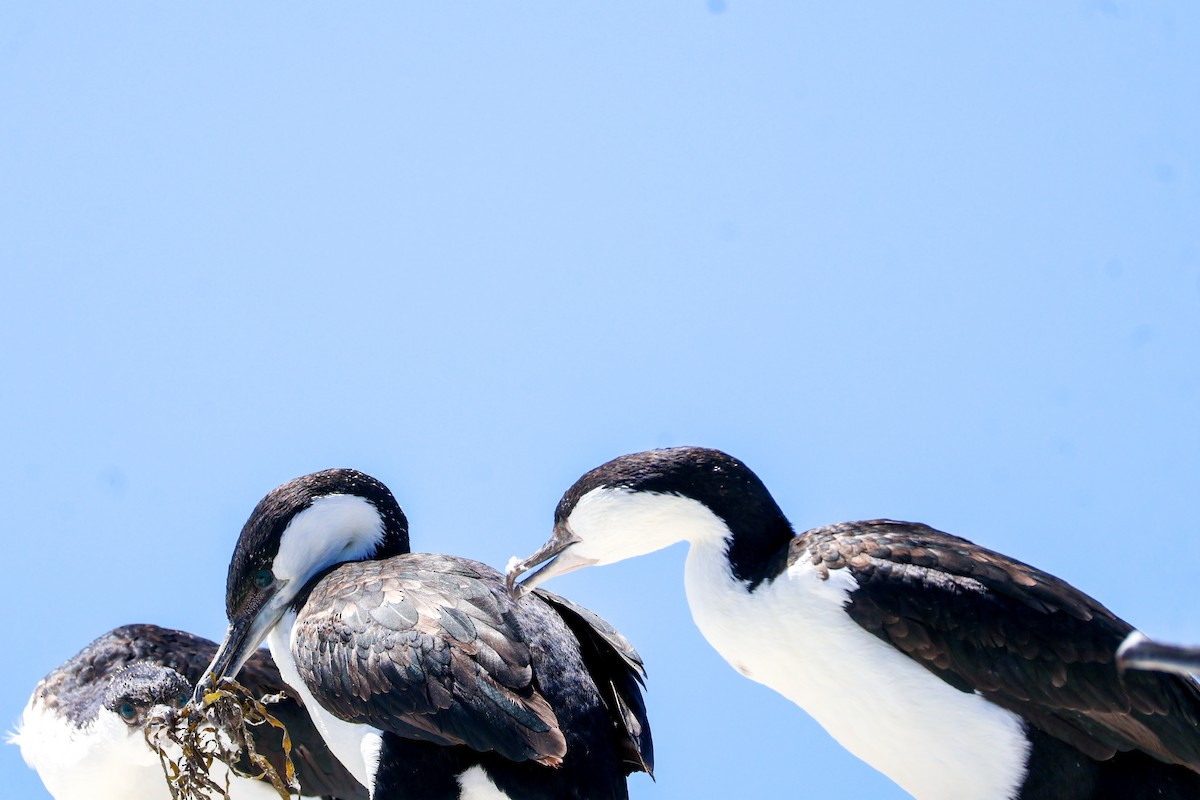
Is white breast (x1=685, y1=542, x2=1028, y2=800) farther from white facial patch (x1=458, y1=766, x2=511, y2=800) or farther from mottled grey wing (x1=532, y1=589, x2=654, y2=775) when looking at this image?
white facial patch (x1=458, y1=766, x2=511, y2=800)

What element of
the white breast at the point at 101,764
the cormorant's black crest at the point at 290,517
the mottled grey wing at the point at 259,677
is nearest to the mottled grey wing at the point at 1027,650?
the cormorant's black crest at the point at 290,517

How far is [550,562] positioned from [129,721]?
2773 millimetres

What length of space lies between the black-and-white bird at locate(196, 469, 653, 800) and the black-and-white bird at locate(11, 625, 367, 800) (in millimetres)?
948

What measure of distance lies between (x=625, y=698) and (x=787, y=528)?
1035 mm

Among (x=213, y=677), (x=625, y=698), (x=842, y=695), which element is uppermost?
(x=842, y=695)

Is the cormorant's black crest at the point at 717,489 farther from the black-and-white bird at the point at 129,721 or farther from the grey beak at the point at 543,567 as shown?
the black-and-white bird at the point at 129,721

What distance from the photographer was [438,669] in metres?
5.21

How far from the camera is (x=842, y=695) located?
17.8 feet

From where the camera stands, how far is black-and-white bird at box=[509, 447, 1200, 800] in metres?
5.22

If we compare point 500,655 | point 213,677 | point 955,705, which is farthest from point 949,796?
point 213,677

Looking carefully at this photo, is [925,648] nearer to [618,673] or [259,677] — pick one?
[618,673]

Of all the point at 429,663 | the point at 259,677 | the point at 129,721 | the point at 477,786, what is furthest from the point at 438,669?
the point at 129,721

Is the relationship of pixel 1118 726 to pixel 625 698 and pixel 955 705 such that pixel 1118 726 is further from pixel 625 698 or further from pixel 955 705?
pixel 625 698

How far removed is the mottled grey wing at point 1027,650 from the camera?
5.20 meters
